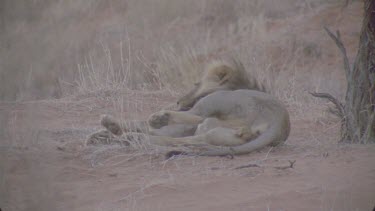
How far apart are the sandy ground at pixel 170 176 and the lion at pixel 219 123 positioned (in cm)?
15

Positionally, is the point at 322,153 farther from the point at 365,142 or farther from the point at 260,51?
the point at 260,51

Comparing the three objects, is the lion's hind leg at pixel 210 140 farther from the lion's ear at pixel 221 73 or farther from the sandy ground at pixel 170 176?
the lion's ear at pixel 221 73

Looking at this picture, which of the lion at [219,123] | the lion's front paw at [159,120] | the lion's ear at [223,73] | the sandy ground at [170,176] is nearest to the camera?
the sandy ground at [170,176]

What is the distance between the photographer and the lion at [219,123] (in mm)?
5922

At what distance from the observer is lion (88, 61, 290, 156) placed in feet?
19.4

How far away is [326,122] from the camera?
7.44 m

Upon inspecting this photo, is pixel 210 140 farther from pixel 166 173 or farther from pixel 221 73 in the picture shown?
pixel 221 73

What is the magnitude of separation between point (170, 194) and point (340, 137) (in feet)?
7.60

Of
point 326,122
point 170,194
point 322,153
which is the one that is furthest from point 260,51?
point 170,194

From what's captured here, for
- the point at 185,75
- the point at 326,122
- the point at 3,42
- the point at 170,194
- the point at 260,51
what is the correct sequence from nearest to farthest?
the point at 170,194, the point at 3,42, the point at 326,122, the point at 185,75, the point at 260,51

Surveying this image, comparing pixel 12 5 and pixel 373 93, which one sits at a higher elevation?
pixel 12 5

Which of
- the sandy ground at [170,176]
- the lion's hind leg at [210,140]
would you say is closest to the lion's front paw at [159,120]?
the lion's hind leg at [210,140]

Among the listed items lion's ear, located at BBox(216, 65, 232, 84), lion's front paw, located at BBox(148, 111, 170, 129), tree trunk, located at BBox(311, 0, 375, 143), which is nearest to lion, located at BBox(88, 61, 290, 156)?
lion's front paw, located at BBox(148, 111, 170, 129)

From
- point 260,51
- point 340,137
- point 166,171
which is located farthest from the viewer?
point 260,51
